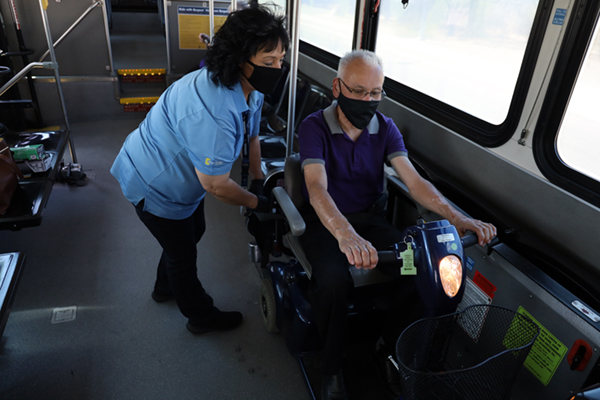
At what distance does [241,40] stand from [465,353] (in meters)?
1.47

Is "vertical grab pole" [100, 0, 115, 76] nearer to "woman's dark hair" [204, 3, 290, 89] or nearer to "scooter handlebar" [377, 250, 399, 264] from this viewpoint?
"woman's dark hair" [204, 3, 290, 89]

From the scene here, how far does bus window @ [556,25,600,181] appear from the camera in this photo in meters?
1.67

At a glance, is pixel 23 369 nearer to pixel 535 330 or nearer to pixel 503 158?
pixel 535 330

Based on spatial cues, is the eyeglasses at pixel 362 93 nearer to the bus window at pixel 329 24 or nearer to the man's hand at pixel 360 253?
the man's hand at pixel 360 253

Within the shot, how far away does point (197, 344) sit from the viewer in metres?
2.32

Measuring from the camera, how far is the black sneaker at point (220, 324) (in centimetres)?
237

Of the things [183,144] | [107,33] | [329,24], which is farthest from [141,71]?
[183,144]

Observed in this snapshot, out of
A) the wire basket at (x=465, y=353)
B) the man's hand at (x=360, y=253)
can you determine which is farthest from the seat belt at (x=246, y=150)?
the wire basket at (x=465, y=353)

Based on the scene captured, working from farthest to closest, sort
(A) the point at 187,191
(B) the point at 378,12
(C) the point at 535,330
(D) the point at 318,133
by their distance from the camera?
1. (B) the point at 378,12
2. (D) the point at 318,133
3. (A) the point at 187,191
4. (C) the point at 535,330

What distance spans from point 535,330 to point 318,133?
1228mm

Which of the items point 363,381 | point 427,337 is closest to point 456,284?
point 427,337

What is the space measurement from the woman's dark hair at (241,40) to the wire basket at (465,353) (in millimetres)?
1164

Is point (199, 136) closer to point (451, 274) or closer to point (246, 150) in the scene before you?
point (246, 150)

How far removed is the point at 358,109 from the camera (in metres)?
1.97
